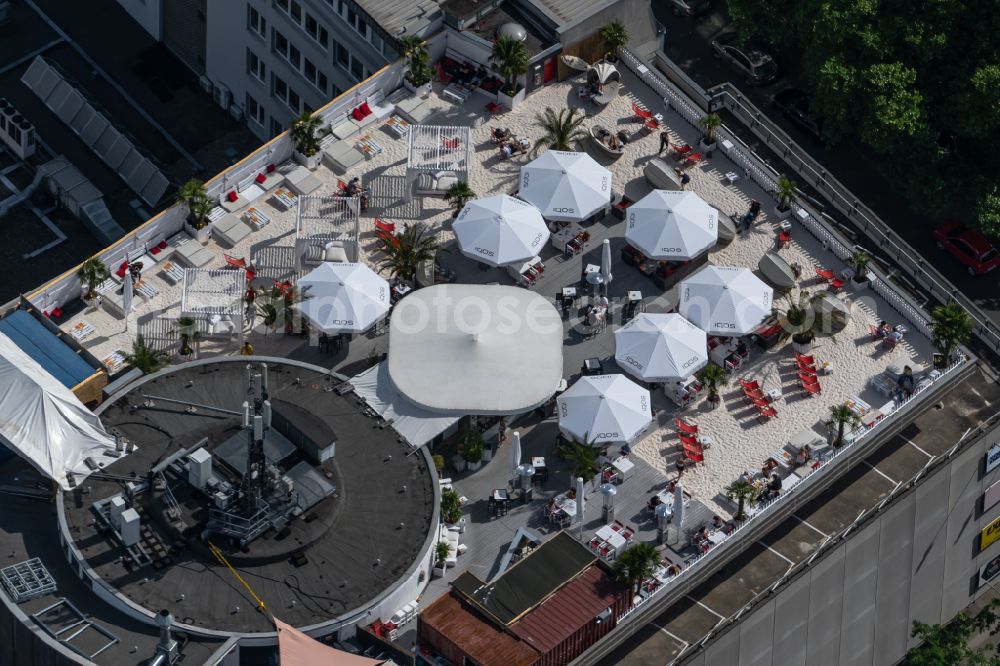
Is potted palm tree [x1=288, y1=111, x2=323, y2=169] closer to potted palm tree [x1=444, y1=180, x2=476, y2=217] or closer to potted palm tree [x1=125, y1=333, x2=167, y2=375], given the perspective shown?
potted palm tree [x1=444, y1=180, x2=476, y2=217]

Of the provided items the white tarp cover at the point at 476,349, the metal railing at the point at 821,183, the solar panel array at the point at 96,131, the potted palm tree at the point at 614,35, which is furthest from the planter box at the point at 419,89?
the solar panel array at the point at 96,131

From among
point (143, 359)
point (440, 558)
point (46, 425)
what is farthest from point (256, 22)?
point (440, 558)

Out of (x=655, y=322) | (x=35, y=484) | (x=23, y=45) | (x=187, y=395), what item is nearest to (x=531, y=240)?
(x=655, y=322)

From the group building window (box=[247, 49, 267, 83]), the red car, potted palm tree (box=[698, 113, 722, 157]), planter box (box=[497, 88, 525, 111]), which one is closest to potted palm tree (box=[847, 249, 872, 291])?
potted palm tree (box=[698, 113, 722, 157])

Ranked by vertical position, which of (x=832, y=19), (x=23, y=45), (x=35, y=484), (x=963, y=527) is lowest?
(x=23, y=45)

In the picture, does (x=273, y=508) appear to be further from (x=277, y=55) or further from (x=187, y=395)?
(x=277, y=55)

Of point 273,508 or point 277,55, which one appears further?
point 277,55
